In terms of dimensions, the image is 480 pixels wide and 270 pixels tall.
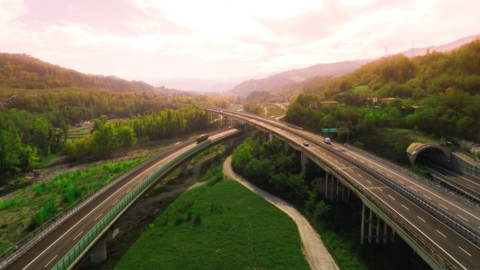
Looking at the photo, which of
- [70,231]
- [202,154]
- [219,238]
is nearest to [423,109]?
[219,238]

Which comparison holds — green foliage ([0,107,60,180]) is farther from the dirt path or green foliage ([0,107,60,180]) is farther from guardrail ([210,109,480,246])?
guardrail ([210,109,480,246])

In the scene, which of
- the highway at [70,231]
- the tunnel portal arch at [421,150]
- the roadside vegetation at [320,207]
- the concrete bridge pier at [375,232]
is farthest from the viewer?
the tunnel portal arch at [421,150]

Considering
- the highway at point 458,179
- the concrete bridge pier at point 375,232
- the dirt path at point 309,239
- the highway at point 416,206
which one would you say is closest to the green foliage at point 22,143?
the dirt path at point 309,239

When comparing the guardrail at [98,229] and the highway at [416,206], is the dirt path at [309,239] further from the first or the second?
the guardrail at [98,229]

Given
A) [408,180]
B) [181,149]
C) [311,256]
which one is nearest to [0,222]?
[181,149]

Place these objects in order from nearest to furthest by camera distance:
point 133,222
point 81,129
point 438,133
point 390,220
→ point 390,220, point 133,222, point 438,133, point 81,129

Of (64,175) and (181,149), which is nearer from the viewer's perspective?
(64,175)

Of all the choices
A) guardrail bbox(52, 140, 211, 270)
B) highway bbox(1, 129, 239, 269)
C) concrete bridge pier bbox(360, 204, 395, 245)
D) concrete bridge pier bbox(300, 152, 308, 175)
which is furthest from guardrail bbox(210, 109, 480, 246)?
highway bbox(1, 129, 239, 269)

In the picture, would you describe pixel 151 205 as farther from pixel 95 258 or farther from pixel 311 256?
pixel 311 256
